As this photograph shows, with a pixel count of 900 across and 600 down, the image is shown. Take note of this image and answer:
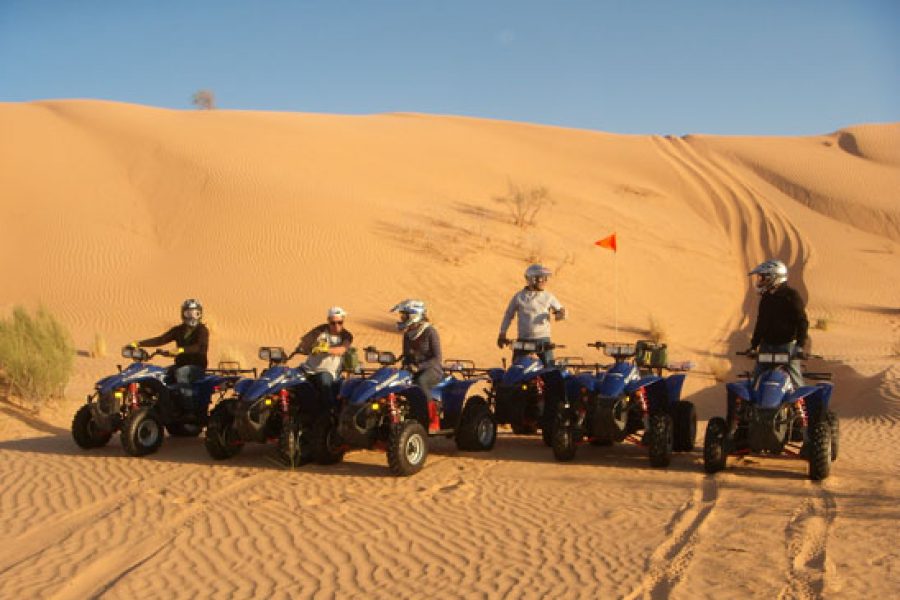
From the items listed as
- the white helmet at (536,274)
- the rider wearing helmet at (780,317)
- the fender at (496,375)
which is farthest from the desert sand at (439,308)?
the white helmet at (536,274)

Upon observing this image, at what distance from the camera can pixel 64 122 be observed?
122 ft

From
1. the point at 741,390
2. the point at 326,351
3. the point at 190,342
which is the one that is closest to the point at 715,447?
the point at 741,390

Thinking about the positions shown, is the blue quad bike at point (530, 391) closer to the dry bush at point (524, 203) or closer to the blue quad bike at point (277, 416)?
the blue quad bike at point (277, 416)

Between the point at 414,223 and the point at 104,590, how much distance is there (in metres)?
24.7

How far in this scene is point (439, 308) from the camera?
24.1 m

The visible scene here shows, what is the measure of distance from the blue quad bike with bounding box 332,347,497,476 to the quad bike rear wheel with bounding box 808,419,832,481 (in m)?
3.31

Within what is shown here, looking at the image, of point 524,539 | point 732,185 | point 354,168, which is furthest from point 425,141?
point 524,539

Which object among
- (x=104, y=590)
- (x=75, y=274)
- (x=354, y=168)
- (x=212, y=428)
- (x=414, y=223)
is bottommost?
(x=104, y=590)

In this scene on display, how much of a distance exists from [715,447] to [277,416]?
4.14 m

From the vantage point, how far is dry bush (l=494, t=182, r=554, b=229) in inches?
1271

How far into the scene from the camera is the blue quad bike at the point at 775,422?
7.92 m

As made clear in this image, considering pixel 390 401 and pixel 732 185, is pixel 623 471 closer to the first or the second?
pixel 390 401

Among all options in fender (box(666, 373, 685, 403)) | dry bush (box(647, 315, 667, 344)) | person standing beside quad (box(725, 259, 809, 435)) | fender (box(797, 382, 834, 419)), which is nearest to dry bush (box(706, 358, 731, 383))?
dry bush (box(647, 315, 667, 344))

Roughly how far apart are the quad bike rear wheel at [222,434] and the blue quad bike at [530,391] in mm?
2771
